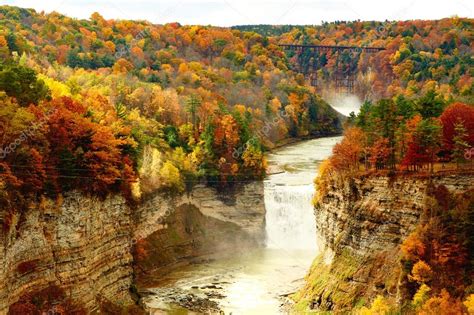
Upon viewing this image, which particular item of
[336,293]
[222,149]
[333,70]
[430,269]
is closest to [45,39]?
[222,149]

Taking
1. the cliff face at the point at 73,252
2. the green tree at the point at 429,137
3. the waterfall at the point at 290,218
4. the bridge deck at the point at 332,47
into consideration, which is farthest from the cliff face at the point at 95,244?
the bridge deck at the point at 332,47

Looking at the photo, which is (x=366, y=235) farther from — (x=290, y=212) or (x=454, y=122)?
(x=290, y=212)

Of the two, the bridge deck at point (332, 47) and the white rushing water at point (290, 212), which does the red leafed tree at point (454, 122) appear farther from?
the bridge deck at point (332, 47)

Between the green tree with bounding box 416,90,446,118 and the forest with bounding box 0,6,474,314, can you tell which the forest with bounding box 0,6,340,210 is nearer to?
the forest with bounding box 0,6,474,314

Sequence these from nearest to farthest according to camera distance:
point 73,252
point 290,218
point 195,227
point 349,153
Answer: point 73,252 → point 349,153 → point 195,227 → point 290,218

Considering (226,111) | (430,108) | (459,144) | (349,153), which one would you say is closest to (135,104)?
(226,111)

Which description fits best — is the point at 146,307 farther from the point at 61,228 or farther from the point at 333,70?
the point at 333,70
